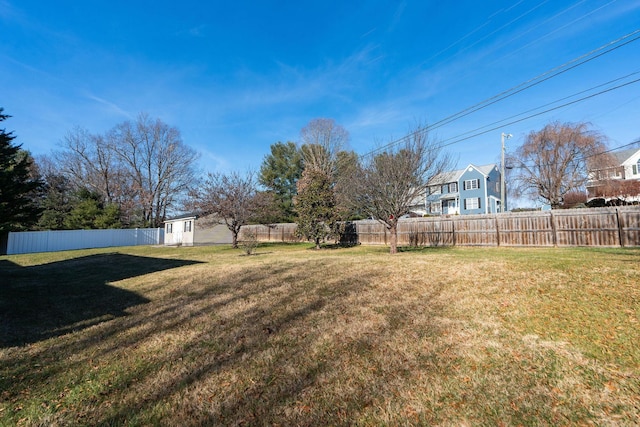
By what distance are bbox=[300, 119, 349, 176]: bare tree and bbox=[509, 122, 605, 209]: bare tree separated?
16778mm

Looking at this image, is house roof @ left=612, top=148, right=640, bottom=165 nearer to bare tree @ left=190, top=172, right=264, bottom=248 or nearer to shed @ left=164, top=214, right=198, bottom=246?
bare tree @ left=190, top=172, right=264, bottom=248

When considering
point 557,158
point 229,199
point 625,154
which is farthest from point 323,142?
point 625,154

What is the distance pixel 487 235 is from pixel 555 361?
44.5 feet

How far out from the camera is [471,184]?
34.1m

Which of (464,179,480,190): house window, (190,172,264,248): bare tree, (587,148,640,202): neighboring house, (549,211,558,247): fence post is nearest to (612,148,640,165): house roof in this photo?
(587,148,640,202): neighboring house

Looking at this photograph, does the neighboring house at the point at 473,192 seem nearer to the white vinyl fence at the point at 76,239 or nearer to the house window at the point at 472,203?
the house window at the point at 472,203

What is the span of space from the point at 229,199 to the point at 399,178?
1248 centimetres

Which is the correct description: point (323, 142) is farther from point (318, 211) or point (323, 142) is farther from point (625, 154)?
point (625, 154)

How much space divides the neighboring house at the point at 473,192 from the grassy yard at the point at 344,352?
28473 mm

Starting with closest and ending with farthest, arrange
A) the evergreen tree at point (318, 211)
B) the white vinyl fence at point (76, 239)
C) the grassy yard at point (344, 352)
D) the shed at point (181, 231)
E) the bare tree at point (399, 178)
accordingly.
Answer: the grassy yard at point (344, 352)
the bare tree at point (399, 178)
the evergreen tree at point (318, 211)
the white vinyl fence at point (76, 239)
the shed at point (181, 231)

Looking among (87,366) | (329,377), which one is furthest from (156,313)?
(329,377)

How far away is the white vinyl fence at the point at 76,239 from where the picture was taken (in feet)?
71.0

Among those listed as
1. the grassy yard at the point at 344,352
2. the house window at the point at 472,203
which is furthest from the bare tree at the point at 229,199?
the house window at the point at 472,203

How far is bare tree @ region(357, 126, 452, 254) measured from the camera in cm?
1192
